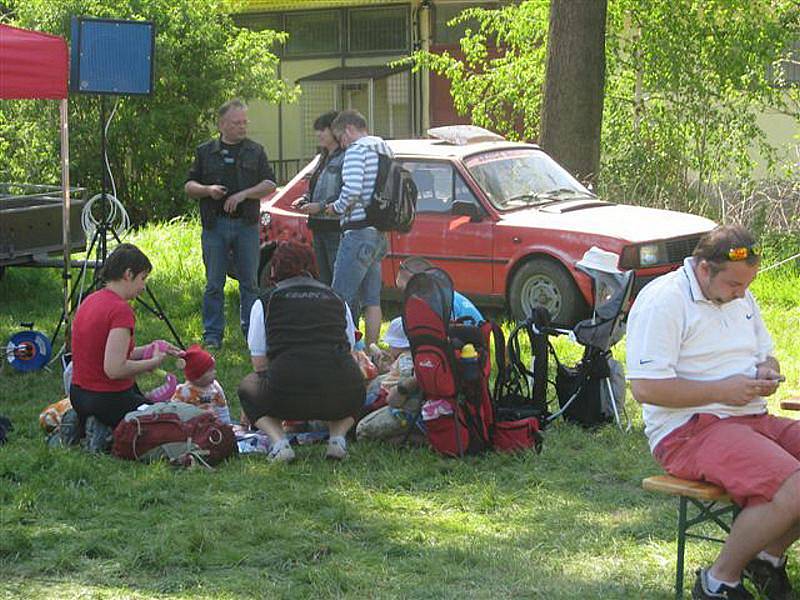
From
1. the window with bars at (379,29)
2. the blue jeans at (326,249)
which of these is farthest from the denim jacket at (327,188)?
the window with bars at (379,29)

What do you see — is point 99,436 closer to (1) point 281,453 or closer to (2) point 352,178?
(1) point 281,453

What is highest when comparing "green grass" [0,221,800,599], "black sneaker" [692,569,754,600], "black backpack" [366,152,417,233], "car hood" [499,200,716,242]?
"black backpack" [366,152,417,233]

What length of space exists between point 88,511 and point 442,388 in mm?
1937

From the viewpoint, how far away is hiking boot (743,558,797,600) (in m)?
4.96

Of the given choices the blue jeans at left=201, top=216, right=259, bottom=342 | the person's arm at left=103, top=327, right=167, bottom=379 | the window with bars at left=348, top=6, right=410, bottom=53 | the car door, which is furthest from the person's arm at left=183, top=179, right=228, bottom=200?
the window with bars at left=348, top=6, right=410, bottom=53


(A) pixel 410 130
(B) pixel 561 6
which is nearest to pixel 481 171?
(B) pixel 561 6

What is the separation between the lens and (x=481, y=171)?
37.3ft

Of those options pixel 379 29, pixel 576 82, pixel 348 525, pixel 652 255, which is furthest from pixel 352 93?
pixel 348 525

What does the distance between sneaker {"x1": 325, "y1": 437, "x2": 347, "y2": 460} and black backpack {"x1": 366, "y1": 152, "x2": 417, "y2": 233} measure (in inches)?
91.2

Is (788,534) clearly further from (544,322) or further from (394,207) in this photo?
(394,207)

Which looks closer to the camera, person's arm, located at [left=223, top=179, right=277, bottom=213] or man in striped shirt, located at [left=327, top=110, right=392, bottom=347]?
man in striped shirt, located at [left=327, top=110, right=392, bottom=347]

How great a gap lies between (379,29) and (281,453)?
20751 mm

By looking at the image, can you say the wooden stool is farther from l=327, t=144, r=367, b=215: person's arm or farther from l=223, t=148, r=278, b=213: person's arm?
l=223, t=148, r=278, b=213: person's arm

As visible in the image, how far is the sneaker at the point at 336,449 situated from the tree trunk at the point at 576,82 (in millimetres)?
7253
